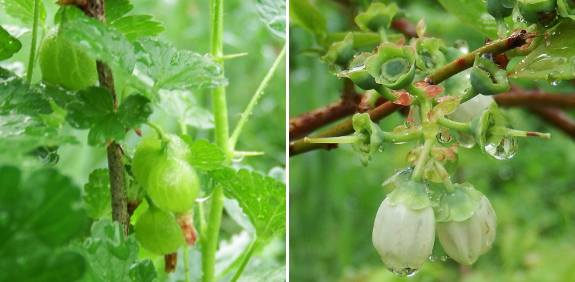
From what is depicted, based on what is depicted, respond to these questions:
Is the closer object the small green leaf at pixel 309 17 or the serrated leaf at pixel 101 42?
the serrated leaf at pixel 101 42

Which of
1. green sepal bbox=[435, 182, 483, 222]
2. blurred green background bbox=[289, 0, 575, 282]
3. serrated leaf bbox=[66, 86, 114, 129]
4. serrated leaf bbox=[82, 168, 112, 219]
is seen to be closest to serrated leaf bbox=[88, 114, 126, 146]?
serrated leaf bbox=[66, 86, 114, 129]

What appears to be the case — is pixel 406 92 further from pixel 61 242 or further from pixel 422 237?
pixel 61 242

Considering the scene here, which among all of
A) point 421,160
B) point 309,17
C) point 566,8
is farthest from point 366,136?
point 309,17

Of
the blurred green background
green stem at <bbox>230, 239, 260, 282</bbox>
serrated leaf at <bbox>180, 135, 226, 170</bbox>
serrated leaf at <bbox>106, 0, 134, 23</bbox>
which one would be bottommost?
the blurred green background

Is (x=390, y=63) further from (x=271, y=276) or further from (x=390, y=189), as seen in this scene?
(x=390, y=189)

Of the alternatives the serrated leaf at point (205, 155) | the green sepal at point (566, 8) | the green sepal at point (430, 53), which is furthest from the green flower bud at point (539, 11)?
the serrated leaf at point (205, 155)

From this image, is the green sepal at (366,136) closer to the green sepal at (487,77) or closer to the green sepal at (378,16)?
the green sepal at (487,77)

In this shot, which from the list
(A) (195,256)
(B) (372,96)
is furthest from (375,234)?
(A) (195,256)

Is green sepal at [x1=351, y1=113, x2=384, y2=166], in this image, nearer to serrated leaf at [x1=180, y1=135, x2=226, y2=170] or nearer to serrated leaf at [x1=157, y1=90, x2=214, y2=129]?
serrated leaf at [x1=180, y1=135, x2=226, y2=170]

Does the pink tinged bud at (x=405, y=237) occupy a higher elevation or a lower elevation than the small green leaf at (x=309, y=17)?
lower
